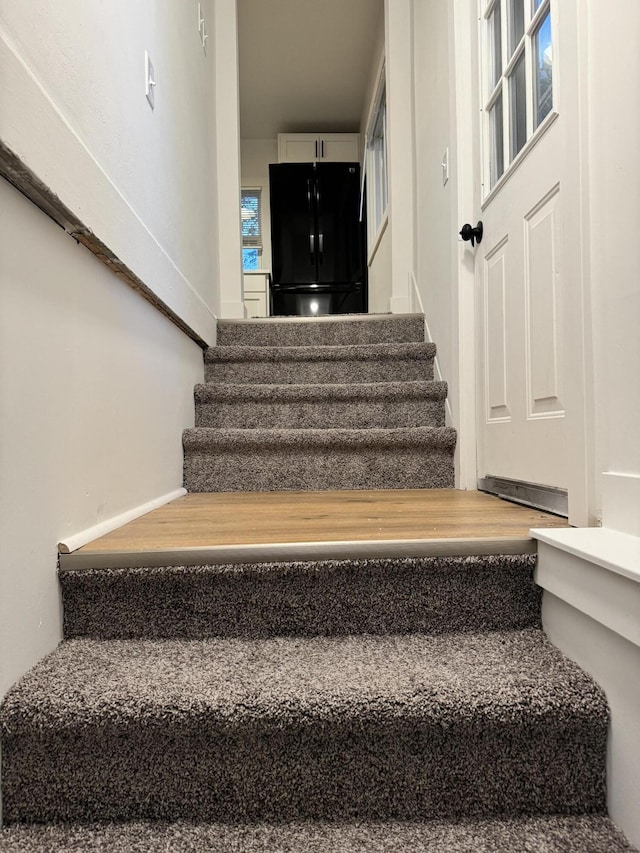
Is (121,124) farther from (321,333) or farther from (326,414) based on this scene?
(321,333)

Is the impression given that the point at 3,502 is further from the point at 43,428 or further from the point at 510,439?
the point at 510,439

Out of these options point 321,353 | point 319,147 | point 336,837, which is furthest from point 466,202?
point 319,147

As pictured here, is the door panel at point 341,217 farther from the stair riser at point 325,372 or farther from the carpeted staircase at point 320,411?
the stair riser at point 325,372

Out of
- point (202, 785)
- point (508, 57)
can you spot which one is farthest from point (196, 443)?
point (508, 57)

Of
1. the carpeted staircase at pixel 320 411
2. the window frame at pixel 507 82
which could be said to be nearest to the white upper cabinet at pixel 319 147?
the carpeted staircase at pixel 320 411

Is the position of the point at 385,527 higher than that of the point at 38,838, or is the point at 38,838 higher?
the point at 385,527

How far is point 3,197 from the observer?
694 mm

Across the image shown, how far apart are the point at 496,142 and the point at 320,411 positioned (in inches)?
41.7

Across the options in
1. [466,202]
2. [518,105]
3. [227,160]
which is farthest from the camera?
[227,160]

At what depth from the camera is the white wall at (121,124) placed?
0.76 m

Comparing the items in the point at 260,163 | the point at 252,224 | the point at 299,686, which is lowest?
the point at 299,686

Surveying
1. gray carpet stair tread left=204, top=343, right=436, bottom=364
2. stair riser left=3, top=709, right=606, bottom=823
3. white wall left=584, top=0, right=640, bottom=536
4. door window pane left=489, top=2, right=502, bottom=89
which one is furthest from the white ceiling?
stair riser left=3, top=709, right=606, bottom=823

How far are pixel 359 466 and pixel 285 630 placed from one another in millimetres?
874

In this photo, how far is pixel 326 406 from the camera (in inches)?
75.3
